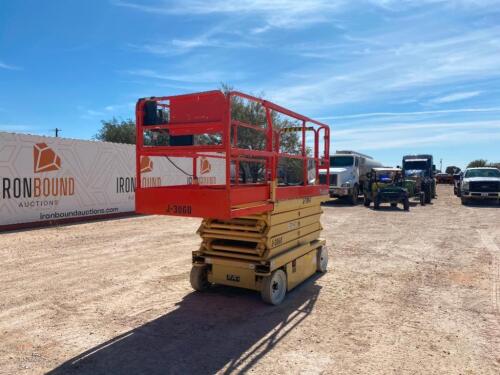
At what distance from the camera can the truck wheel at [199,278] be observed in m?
5.91

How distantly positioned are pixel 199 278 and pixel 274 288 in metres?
1.18

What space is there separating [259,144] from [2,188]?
19.0 metres

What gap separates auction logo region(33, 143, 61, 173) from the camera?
12828mm

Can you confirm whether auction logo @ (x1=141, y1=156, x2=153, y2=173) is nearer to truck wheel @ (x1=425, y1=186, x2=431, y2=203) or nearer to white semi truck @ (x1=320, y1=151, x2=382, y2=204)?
white semi truck @ (x1=320, y1=151, x2=382, y2=204)

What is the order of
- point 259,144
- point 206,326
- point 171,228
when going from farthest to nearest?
point 259,144, point 171,228, point 206,326

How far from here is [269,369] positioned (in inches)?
146

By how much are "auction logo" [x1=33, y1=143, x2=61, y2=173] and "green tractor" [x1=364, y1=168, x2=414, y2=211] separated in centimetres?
1438

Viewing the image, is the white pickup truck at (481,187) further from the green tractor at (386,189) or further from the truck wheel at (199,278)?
the truck wheel at (199,278)

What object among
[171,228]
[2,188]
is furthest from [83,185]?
[171,228]

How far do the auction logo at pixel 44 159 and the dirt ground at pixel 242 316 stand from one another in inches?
171

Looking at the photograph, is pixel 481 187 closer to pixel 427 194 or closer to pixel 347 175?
pixel 427 194

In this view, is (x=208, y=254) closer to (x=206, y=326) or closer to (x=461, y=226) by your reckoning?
(x=206, y=326)

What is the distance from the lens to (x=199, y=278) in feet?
19.4

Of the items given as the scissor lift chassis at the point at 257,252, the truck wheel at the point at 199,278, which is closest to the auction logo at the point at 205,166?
the scissor lift chassis at the point at 257,252
